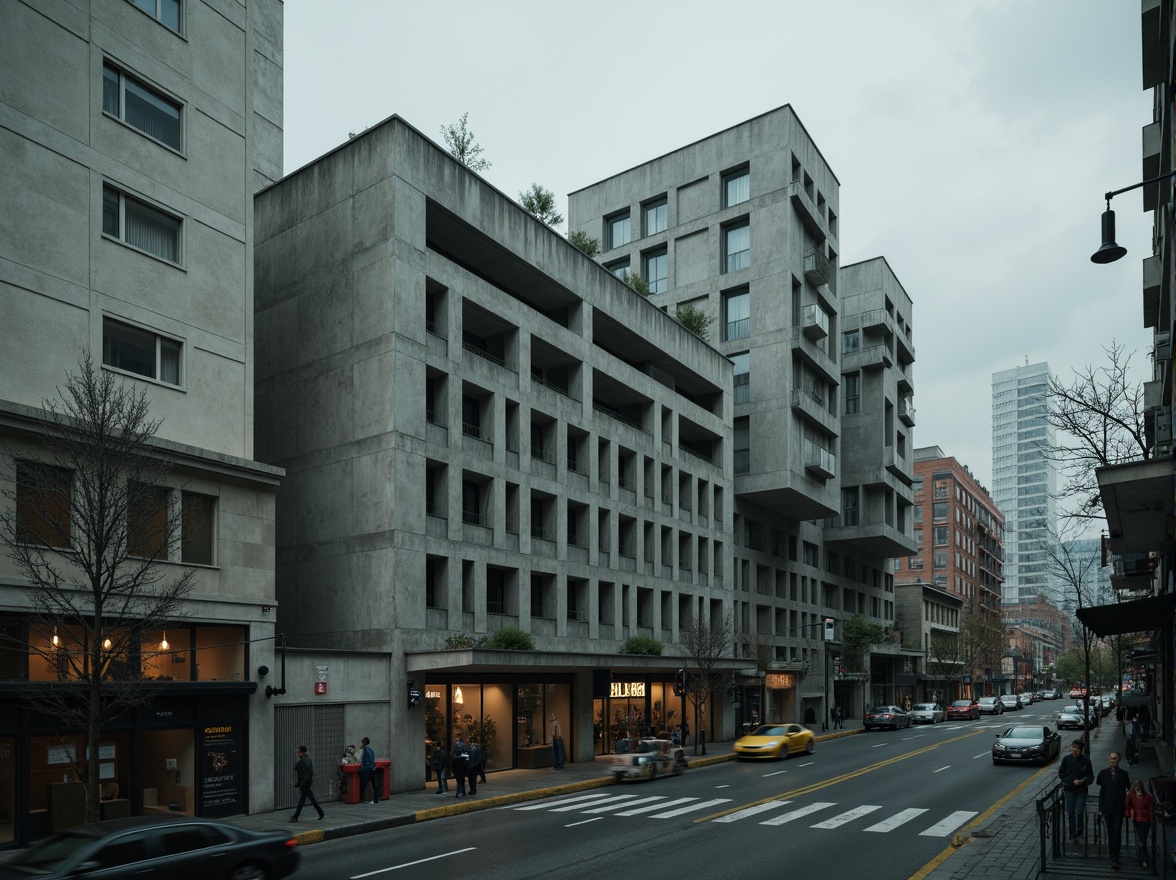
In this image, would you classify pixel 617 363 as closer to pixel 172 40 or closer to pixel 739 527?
pixel 739 527

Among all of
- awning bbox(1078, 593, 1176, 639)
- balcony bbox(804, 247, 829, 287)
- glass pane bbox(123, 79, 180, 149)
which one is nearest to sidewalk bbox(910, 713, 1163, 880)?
awning bbox(1078, 593, 1176, 639)

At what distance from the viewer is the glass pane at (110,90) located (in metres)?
23.8

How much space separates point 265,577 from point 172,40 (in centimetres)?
1411

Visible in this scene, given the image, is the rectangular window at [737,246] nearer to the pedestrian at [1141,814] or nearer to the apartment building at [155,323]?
the apartment building at [155,323]

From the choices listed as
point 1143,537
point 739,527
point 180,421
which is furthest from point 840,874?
point 739,527

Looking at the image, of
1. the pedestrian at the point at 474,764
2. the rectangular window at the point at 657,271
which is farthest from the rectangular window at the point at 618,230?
the pedestrian at the point at 474,764

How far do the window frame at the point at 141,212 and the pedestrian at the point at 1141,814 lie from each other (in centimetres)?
2359

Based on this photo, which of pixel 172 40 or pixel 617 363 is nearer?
pixel 172 40

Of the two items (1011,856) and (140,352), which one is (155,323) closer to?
(140,352)

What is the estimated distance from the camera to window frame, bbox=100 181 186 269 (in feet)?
77.3

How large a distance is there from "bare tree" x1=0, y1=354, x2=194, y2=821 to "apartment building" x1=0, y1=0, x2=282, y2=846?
0.30 m

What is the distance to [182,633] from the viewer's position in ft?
78.5

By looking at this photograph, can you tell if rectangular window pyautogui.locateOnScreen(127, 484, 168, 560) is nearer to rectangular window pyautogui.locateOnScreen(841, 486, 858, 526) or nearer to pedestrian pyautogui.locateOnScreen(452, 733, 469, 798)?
pedestrian pyautogui.locateOnScreen(452, 733, 469, 798)

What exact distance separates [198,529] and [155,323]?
5148 mm
